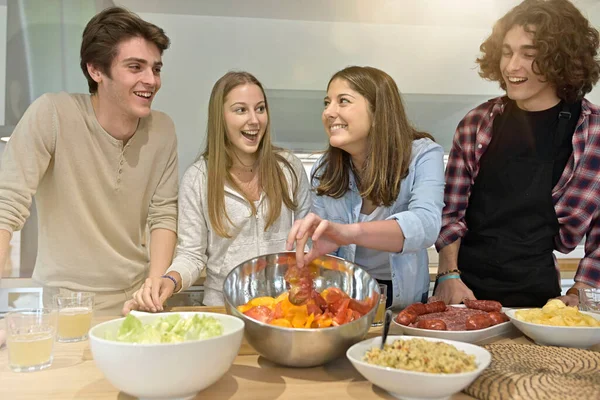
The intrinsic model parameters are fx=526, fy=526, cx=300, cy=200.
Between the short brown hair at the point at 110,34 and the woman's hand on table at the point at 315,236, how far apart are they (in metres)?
1.18

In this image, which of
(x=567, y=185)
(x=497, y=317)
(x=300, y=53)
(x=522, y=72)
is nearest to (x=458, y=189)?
(x=567, y=185)

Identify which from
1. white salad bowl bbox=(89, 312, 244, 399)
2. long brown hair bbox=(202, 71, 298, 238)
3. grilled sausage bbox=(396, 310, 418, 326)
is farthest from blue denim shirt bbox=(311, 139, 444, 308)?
white salad bowl bbox=(89, 312, 244, 399)

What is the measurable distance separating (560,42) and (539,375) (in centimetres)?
139

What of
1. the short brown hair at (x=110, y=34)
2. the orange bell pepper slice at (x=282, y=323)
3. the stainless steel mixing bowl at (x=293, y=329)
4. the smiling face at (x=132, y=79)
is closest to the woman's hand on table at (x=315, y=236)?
the stainless steel mixing bowl at (x=293, y=329)

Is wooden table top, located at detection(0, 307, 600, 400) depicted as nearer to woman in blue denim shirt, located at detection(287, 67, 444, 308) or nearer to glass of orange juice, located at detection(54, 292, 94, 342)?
glass of orange juice, located at detection(54, 292, 94, 342)

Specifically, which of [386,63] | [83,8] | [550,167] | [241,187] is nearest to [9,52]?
[83,8]

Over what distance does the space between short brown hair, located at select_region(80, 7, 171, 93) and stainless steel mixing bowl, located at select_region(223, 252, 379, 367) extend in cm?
116

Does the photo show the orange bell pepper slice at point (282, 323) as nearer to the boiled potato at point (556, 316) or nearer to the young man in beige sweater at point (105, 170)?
the boiled potato at point (556, 316)

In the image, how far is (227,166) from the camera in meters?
2.11

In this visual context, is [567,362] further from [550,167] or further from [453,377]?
[550,167]

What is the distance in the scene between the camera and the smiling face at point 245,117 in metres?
2.05

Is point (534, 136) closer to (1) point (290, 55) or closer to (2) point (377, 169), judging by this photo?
(2) point (377, 169)

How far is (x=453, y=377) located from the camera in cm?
90

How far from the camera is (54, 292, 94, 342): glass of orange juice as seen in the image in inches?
52.4
